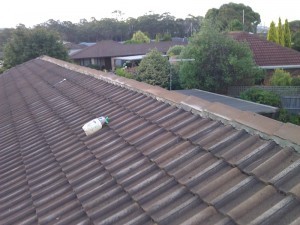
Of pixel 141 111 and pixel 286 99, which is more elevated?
pixel 141 111

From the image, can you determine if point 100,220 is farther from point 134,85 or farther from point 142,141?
point 134,85

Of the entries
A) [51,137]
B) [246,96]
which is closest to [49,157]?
[51,137]

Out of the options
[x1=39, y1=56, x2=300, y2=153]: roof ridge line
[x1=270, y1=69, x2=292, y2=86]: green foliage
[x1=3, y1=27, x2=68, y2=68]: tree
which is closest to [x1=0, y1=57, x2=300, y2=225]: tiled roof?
[x1=39, y1=56, x2=300, y2=153]: roof ridge line

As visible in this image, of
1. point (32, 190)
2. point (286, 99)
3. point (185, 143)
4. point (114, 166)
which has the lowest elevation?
point (286, 99)

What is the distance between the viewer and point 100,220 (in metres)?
2.45

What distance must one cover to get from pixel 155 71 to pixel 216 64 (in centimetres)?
454

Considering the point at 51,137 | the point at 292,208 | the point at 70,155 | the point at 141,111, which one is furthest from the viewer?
the point at 51,137

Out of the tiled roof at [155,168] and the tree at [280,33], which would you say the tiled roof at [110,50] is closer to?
the tree at [280,33]

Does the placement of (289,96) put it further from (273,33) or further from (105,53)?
(105,53)

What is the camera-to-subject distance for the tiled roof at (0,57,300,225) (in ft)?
7.22

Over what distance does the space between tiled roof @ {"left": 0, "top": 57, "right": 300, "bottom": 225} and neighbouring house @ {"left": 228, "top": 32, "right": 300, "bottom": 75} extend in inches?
782

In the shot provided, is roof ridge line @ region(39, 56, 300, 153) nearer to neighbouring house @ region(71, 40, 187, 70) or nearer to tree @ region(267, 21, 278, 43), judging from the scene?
tree @ region(267, 21, 278, 43)

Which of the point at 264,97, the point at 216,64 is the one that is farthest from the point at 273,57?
the point at 264,97

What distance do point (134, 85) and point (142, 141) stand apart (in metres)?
2.19
